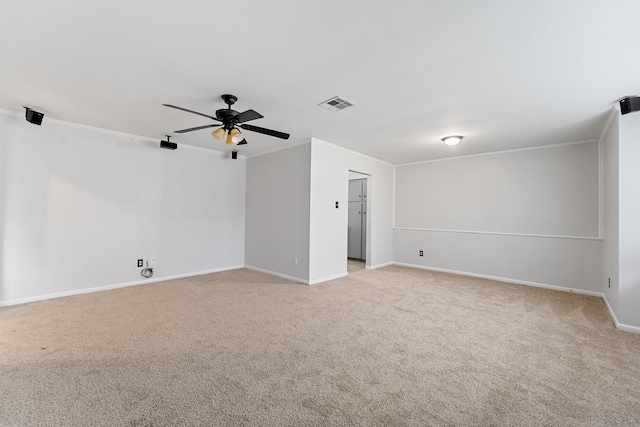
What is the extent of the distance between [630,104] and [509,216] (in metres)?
2.63

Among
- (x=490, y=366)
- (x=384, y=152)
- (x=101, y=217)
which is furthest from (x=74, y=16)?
(x=384, y=152)

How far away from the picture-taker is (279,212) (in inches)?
206

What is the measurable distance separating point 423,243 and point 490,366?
416 centimetres

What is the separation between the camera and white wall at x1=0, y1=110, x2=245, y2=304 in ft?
11.9

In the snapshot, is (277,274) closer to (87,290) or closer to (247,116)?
(87,290)

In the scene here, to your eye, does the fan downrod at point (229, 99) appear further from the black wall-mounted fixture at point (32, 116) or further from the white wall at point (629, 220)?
the white wall at point (629, 220)

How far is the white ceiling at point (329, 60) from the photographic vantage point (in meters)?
1.73

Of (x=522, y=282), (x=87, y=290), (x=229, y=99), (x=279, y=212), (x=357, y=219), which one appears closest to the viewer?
(x=229, y=99)

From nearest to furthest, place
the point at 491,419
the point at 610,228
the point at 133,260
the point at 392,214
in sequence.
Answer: the point at 491,419, the point at 610,228, the point at 133,260, the point at 392,214

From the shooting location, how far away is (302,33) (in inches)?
75.8

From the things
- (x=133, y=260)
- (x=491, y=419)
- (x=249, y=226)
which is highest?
(x=249, y=226)

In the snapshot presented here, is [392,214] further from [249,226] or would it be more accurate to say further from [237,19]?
[237,19]

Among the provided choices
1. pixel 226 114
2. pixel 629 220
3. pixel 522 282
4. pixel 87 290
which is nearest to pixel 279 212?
pixel 226 114

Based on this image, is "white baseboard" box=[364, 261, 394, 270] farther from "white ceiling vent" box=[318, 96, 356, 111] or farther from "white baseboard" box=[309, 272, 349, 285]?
"white ceiling vent" box=[318, 96, 356, 111]
